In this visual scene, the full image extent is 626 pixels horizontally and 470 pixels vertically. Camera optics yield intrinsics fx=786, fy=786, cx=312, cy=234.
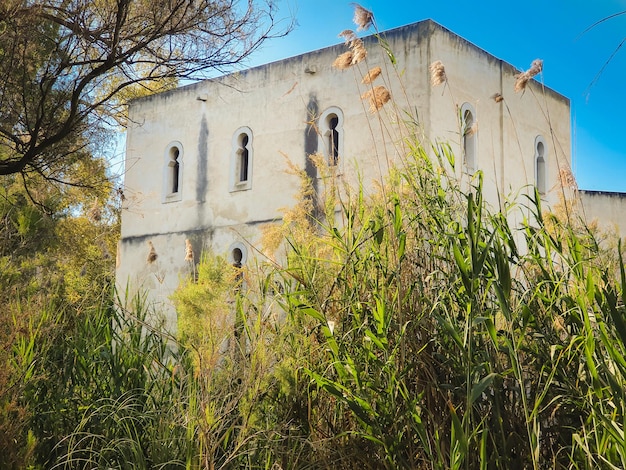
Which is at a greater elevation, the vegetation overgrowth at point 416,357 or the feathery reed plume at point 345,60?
the feathery reed plume at point 345,60

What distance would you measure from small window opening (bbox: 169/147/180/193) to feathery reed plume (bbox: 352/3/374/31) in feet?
37.4

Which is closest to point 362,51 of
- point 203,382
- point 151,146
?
point 203,382

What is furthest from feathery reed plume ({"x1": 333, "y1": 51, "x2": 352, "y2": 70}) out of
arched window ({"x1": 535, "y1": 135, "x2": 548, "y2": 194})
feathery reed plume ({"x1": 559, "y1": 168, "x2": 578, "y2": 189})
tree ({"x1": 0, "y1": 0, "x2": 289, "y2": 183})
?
arched window ({"x1": 535, "y1": 135, "x2": 548, "y2": 194})

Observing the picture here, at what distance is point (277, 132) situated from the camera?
42.3 feet

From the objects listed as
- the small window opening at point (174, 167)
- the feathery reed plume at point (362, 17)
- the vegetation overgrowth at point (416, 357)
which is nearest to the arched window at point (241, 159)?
the small window opening at point (174, 167)

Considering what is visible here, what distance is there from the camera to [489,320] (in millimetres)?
2475

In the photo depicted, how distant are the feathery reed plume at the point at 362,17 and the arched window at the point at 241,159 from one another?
31.9ft

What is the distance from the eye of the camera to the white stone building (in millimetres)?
11227

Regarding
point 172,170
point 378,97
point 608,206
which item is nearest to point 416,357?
point 378,97

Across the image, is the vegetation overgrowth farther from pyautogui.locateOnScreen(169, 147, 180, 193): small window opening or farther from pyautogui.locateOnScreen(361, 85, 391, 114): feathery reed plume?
pyautogui.locateOnScreen(169, 147, 180, 193): small window opening

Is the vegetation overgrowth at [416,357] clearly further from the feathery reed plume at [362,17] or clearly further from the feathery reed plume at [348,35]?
the feathery reed plume at [348,35]

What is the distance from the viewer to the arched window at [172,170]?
1438 cm

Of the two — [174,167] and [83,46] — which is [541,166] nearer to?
[174,167]

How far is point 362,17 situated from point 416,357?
5.19 ft
